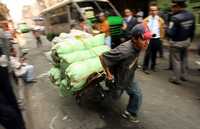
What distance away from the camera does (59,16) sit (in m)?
17.0

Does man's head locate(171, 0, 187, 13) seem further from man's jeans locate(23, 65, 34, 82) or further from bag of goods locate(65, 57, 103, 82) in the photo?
man's jeans locate(23, 65, 34, 82)

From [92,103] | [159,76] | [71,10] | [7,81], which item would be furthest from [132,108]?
[71,10]

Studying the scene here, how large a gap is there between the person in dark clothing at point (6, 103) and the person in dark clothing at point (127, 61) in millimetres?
1627

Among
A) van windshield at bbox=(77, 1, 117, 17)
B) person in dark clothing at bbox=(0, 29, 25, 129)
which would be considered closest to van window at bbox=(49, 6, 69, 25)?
van windshield at bbox=(77, 1, 117, 17)

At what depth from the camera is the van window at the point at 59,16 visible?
50.8ft

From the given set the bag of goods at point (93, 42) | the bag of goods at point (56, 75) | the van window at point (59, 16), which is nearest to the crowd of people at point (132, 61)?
the bag of goods at point (93, 42)

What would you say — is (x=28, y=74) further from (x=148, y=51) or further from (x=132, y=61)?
(x=132, y=61)

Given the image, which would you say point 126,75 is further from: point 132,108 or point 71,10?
point 71,10

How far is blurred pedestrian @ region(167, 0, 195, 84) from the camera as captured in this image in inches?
314

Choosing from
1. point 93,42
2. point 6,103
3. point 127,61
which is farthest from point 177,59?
point 6,103

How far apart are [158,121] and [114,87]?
3.33 feet

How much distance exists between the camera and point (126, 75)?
543 centimetres

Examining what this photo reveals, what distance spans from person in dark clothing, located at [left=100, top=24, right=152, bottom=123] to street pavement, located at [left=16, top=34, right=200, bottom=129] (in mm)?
709

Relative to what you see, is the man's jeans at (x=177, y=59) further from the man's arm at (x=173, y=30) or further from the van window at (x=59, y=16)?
the van window at (x=59, y=16)
